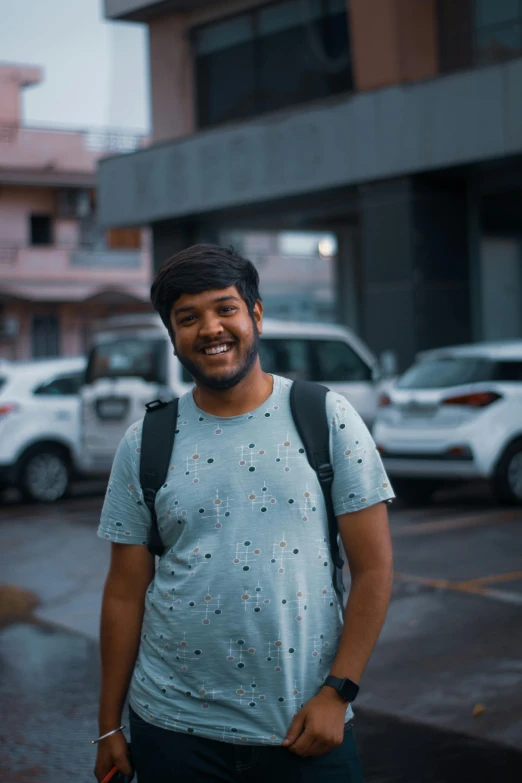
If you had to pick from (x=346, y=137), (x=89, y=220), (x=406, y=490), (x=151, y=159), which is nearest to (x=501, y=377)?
(x=406, y=490)

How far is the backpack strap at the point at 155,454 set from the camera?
8.34 feet

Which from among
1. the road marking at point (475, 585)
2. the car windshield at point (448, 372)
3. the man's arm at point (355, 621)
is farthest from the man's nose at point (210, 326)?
the car windshield at point (448, 372)

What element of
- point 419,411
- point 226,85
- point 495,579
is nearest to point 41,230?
point 226,85

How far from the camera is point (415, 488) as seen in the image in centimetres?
1266

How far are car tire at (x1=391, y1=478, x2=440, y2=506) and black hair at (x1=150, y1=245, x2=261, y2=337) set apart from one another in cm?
1016

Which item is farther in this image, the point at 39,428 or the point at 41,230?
the point at 41,230

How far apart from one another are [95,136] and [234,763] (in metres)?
41.3

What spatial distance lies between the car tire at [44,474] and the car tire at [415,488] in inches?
153

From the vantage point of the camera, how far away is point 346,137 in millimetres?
18594

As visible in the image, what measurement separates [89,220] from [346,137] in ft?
83.4

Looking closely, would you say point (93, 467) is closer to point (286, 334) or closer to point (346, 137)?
point (286, 334)

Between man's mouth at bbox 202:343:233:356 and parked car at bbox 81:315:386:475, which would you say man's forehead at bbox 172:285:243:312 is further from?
parked car at bbox 81:315:386:475

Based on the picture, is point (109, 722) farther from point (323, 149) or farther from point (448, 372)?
point (323, 149)

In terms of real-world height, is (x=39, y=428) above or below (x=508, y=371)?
below
